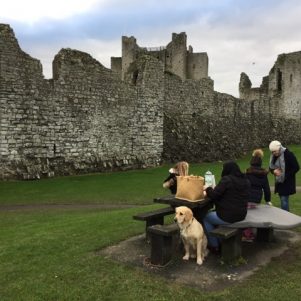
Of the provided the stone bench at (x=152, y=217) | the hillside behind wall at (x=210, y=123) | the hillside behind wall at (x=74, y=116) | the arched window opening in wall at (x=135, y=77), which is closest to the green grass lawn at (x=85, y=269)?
the stone bench at (x=152, y=217)

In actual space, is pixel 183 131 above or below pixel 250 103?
below

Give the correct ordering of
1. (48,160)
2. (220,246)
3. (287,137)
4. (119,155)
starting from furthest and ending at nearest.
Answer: (287,137) → (119,155) → (48,160) → (220,246)

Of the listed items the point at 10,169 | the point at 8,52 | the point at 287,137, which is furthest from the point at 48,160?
the point at 287,137

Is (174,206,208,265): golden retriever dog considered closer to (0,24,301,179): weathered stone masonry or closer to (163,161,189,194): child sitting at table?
(163,161,189,194): child sitting at table

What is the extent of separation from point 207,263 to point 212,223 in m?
0.73

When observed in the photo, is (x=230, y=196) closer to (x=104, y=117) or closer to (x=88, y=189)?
(x=88, y=189)

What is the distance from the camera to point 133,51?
165 feet

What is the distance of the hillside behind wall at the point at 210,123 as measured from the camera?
27239mm

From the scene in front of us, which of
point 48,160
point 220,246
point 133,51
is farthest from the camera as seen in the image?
point 133,51

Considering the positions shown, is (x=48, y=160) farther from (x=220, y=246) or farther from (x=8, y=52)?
(x=220, y=246)

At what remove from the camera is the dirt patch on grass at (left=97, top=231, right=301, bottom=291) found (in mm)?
6445

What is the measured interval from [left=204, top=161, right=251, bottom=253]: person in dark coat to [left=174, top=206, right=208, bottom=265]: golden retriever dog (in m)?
0.44

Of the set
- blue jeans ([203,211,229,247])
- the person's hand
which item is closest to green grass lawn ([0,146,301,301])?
blue jeans ([203,211,229,247])

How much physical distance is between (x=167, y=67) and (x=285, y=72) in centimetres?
1442
